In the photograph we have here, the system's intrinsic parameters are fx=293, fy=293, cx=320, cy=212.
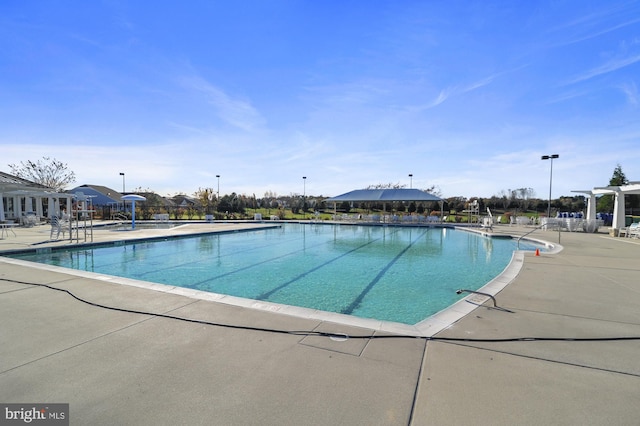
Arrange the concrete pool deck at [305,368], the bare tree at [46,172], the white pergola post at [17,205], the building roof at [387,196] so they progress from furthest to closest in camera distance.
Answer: the bare tree at [46,172], the building roof at [387,196], the white pergola post at [17,205], the concrete pool deck at [305,368]

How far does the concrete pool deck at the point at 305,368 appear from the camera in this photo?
6.02 ft

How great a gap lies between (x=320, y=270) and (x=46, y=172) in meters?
37.0

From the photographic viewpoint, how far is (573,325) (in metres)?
3.33

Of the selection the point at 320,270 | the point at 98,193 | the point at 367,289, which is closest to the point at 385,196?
the point at 320,270

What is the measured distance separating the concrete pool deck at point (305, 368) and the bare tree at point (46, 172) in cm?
3544

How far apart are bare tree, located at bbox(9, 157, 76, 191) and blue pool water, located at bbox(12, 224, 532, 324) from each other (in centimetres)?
2823

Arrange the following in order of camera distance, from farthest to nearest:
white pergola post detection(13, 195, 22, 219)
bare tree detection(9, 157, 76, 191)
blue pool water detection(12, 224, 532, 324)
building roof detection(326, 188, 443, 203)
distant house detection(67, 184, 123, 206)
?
distant house detection(67, 184, 123, 206) → bare tree detection(9, 157, 76, 191) → building roof detection(326, 188, 443, 203) → white pergola post detection(13, 195, 22, 219) → blue pool water detection(12, 224, 532, 324)

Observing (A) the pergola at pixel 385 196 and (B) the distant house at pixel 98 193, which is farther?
(B) the distant house at pixel 98 193

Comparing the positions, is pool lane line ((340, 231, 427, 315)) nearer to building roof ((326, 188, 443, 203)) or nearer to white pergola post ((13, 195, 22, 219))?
building roof ((326, 188, 443, 203))

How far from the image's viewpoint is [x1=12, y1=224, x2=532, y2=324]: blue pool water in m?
5.36

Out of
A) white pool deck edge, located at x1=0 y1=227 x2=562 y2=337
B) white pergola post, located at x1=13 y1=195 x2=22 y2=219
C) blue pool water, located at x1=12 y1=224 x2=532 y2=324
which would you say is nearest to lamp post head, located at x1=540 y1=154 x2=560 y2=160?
blue pool water, located at x1=12 y1=224 x2=532 y2=324

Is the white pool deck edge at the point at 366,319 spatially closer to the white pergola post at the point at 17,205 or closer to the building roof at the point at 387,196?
the building roof at the point at 387,196

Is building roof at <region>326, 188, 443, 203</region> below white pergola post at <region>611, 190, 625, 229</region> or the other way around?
the other way around

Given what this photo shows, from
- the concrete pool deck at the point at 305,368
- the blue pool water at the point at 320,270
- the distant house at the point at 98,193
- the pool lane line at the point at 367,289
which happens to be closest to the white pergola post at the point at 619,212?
the blue pool water at the point at 320,270
